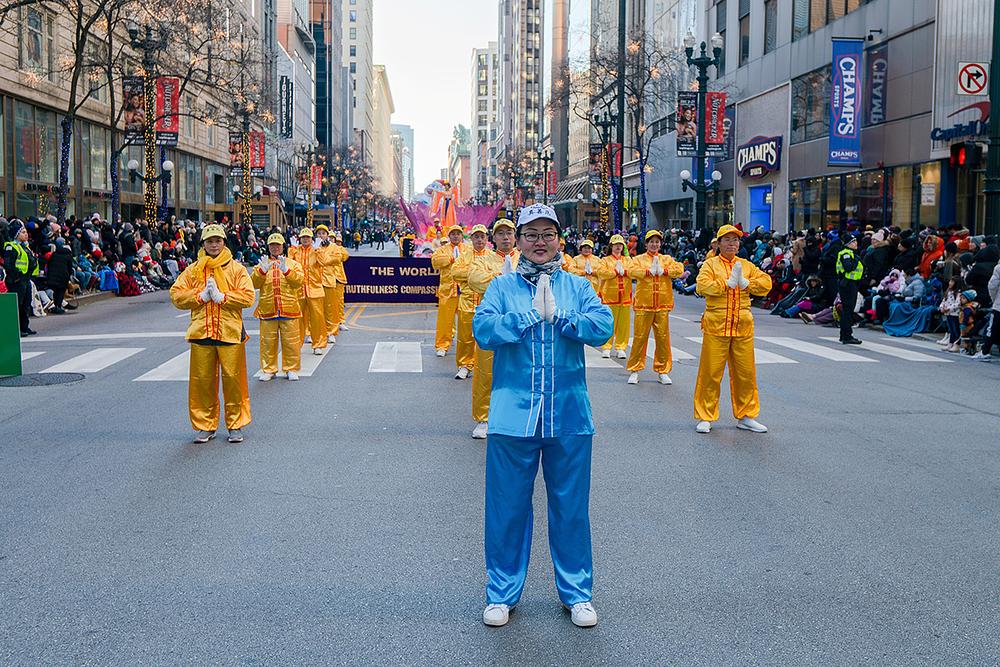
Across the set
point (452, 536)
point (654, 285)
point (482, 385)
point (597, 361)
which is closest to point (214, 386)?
point (482, 385)

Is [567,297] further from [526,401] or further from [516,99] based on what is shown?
[516,99]

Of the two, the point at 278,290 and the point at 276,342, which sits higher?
the point at 278,290

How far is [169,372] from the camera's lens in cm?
1291

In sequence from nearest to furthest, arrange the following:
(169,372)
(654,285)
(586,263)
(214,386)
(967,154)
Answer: (214,386), (654,285), (169,372), (586,263), (967,154)

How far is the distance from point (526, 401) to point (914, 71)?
26027 mm

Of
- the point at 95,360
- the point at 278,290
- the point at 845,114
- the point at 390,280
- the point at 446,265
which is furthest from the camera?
the point at 845,114

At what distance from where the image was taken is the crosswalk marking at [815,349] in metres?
15.1

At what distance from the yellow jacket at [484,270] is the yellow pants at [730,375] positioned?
1.96m

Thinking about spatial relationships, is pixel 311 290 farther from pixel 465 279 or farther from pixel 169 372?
pixel 465 279

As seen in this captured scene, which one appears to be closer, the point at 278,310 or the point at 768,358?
the point at 278,310

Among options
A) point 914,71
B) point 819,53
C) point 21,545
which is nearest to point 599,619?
point 21,545

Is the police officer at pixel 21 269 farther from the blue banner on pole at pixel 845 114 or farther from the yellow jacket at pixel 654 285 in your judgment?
the blue banner on pole at pixel 845 114

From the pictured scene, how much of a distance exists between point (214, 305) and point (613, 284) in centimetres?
733

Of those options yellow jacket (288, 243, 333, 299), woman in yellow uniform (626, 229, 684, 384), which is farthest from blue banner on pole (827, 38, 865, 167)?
yellow jacket (288, 243, 333, 299)
